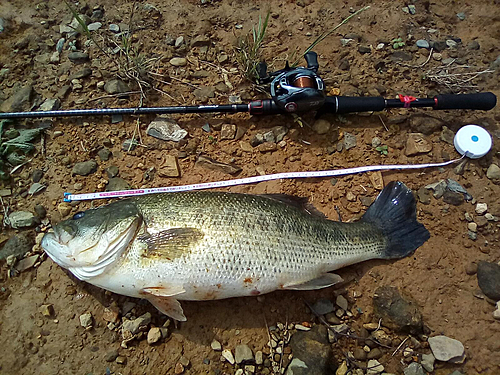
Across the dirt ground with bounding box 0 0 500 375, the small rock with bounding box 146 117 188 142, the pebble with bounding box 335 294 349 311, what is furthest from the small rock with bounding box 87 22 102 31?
the pebble with bounding box 335 294 349 311

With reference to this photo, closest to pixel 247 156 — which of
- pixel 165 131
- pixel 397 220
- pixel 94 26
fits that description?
pixel 165 131

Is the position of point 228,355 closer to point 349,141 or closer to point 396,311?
point 396,311

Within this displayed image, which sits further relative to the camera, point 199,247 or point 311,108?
point 311,108

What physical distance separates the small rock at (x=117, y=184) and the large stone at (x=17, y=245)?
0.92 m

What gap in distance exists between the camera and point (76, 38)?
4.46 m

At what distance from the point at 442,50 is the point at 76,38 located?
489 cm

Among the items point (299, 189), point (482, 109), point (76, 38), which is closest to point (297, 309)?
point (299, 189)

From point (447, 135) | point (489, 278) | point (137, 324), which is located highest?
point (447, 135)

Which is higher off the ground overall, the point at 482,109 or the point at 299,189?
the point at 482,109

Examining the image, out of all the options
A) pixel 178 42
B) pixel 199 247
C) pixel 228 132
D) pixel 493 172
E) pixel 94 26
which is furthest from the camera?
pixel 94 26

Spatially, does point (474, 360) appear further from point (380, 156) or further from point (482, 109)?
point (482, 109)

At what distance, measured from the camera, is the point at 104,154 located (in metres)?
3.84

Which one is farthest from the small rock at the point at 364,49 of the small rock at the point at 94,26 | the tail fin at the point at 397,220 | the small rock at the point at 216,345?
the small rock at the point at 216,345

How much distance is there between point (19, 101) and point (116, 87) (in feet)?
3.87
